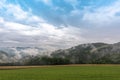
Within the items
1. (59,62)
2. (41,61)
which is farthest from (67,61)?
(41,61)

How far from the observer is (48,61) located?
180375 mm

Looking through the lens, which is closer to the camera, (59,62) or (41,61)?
(59,62)

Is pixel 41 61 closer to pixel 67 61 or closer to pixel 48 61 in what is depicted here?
pixel 48 61

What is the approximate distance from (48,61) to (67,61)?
15086mm

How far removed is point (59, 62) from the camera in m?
173

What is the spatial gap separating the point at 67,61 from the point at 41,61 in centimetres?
2931

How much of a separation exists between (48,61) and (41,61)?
57.0ft

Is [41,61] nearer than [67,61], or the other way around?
[67,61]

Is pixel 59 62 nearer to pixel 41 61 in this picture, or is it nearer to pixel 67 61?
pixel 67 61

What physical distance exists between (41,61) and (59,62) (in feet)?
92.5

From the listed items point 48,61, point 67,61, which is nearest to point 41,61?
point 48,61

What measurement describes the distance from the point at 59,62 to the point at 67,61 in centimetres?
696

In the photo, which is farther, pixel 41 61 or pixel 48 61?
pixel 41 61
